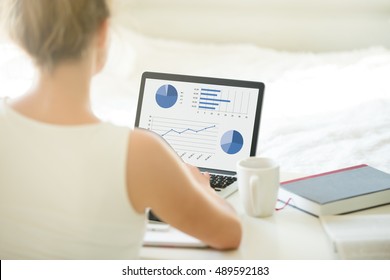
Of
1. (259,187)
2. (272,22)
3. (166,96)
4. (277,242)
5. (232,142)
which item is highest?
(272,22)

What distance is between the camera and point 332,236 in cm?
100

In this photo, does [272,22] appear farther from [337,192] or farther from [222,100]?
[337,192]

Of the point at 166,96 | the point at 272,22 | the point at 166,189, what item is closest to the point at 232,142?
the point at 166,96

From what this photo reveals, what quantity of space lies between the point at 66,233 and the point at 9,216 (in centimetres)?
9

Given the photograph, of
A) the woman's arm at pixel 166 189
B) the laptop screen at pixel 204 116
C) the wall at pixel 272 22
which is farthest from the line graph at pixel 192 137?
the wall at pixel 272 22

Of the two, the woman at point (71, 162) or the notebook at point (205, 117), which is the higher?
the notebook at point (205, 117)

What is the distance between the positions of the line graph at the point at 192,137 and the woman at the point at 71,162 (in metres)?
0.45

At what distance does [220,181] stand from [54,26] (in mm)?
583

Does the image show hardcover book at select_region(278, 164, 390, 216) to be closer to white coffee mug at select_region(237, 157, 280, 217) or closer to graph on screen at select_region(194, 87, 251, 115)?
white coffee mug at select_region(237, 157, 280, 217)

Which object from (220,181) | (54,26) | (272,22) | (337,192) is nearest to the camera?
(54,26)

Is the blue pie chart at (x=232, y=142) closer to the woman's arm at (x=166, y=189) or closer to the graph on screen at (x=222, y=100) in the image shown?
the graph on screen at (x=222, y=100)

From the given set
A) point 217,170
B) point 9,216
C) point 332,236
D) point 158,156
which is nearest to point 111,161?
point 158,156

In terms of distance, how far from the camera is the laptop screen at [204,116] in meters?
1.32

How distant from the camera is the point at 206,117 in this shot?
134 cm
